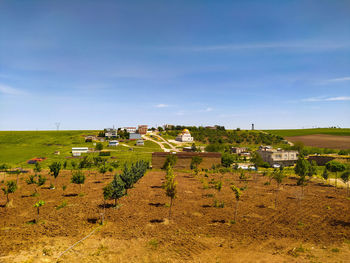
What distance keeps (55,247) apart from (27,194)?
1057 inches

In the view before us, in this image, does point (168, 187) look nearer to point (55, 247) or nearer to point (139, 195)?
point (139, 195)

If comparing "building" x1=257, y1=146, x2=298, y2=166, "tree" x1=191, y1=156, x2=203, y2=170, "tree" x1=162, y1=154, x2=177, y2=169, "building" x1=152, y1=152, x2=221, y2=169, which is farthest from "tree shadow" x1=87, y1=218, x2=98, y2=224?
"building" x1=257, y1=146, x2=298, y2=166

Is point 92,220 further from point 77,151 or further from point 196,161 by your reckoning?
point 77,151

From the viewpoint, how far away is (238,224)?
90.9 feet

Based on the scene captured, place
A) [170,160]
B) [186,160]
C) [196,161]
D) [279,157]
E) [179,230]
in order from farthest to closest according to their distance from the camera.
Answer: [279,157] < [186,160] < [196,161] < [170,160] < [179,230]

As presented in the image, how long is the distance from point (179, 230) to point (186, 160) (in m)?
54.5

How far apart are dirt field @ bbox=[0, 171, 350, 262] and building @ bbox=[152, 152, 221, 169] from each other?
38.4 metres

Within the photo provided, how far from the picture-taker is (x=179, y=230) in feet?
84.4

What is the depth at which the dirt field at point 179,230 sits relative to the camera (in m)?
20.2

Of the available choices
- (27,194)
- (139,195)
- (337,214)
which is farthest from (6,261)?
(337,214)

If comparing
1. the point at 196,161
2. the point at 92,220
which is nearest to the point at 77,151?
the point at 196,161

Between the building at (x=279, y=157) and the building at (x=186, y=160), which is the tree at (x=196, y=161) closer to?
the building at (x=186, y=160)

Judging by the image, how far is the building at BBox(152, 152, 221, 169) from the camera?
7919 cm

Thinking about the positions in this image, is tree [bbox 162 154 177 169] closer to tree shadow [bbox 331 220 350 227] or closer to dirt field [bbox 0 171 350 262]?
dirt field [bbox 0 171 350 262]
